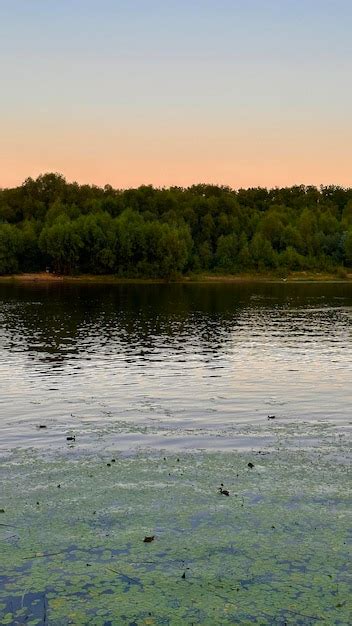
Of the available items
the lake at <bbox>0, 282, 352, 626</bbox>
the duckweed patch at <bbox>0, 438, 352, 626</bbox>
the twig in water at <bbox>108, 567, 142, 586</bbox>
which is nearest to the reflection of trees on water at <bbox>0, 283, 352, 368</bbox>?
the lake at <bbox>0, 282, 352, 626</bbox>

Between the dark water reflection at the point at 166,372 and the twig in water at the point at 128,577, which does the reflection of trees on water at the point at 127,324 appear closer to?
the dark water reflection at the point at 166,372

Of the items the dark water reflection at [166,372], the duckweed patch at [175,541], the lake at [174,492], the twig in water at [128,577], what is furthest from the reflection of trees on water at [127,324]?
the twig in water at [128,577]

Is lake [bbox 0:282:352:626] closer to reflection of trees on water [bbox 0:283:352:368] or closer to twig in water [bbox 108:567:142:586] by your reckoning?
twig in water [bbox 108:567:142:586]

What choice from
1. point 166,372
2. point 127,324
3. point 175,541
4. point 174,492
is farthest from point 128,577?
point 127,324

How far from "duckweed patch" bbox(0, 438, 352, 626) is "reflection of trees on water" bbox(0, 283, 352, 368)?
2946 centimetres

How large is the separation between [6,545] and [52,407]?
62.5 feet

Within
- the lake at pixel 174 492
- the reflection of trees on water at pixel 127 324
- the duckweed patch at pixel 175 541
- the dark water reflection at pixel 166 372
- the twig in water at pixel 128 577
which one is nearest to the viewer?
the duckweed patch at pixel 175 541

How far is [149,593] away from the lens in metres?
15.4

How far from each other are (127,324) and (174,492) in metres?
60.9

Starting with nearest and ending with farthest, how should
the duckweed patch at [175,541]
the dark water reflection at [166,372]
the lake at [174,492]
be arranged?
1. the duckweed patch at [175,541]
2. the lake at [174,492]
3. the dark water reflection at [166,372]

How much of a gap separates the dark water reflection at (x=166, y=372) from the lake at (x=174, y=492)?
0.24 metres

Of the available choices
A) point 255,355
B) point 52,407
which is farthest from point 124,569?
point 255,355

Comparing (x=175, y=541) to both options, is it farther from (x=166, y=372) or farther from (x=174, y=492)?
(x=166, y=372)

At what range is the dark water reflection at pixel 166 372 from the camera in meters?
33.7
